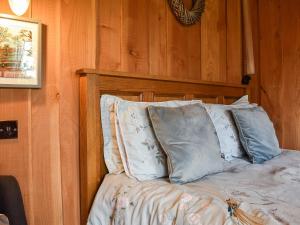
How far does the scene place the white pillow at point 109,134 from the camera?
1528 mm

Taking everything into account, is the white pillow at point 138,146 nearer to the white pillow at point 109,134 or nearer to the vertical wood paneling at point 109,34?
the white pillow at point 109,134

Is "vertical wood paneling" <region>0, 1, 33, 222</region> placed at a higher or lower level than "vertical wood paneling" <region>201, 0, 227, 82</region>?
lower

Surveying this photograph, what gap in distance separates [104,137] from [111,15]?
75cm

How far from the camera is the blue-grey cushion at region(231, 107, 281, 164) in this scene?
1808 mm

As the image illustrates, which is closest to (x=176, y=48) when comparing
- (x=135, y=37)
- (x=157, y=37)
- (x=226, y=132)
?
(x=157, y=37)

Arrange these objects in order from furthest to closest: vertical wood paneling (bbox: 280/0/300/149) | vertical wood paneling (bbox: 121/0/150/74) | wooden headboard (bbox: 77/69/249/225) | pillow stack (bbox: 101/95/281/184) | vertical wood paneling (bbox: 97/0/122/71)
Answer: vertical wood paneling (bbox: 280/0/300/149)
vertical wood paneling (bbox: 121/0/150/74)
vertical wood paneling (bbox: 97/0/122/71)
wooden headboard (bbox: 77/69/249/225)
pillow stack (bbox: 101/95/281/184)

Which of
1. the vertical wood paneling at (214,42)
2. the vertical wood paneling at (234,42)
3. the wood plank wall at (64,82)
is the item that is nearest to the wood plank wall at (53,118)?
the wood plank wall at (64,82)

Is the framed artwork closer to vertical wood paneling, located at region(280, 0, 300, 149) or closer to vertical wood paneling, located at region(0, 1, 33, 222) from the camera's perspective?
vertical wood paneling, located at region(0, 1, 33, 222)

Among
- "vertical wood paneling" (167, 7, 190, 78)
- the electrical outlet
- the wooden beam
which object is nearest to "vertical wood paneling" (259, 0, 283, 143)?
the wooden beam

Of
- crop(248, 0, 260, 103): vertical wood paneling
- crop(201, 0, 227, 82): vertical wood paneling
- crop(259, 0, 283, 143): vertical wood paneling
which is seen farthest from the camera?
crop(248, 0, 260, 103): vertical wood paneling

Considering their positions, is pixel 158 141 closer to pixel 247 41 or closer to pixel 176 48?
pixel 176 48

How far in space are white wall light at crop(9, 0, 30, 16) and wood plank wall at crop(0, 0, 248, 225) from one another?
0.14 feet

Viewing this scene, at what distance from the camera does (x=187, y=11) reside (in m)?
2.10

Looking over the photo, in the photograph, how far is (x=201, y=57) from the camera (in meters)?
2.27
